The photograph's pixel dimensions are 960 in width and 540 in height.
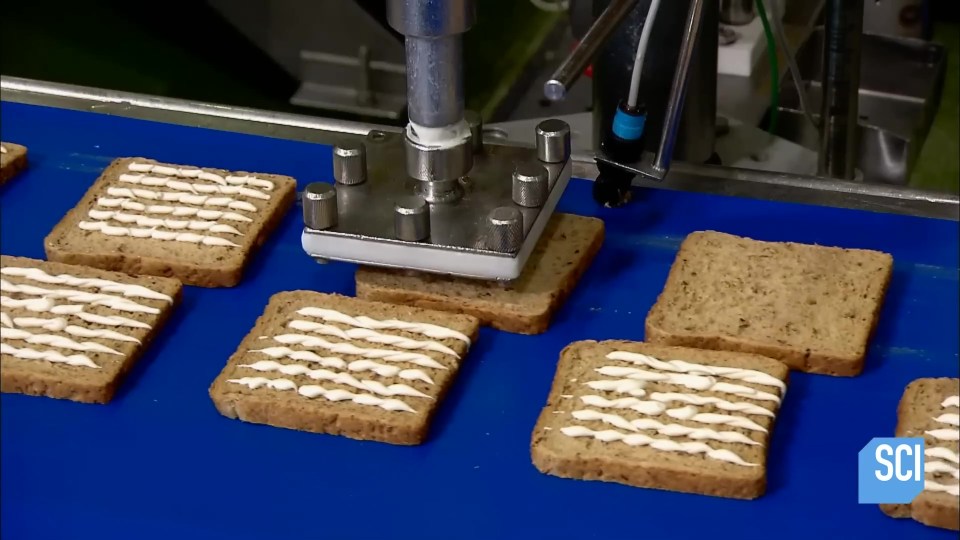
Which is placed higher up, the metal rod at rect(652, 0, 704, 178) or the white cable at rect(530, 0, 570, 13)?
the metal rod at rect(652, 0, 704, 178)

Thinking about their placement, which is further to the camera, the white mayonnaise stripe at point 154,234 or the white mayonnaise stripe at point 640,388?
the white mayonnaise stripe at point 154,234

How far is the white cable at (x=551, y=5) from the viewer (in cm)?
273

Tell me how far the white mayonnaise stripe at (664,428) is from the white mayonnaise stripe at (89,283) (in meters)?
0.50

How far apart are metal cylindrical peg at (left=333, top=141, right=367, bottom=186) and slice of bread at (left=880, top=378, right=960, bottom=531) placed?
2.10 ft

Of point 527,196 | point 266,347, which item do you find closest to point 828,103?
point 527,196

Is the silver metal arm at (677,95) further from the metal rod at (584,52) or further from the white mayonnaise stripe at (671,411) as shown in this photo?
the white mayonnaise stripe at (671,411)

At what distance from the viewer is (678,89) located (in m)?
1.56

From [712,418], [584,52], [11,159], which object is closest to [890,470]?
[712,418]

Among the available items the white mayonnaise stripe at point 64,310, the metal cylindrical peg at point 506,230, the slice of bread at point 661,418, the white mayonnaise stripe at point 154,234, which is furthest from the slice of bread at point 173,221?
the slice of bread at point 661,418

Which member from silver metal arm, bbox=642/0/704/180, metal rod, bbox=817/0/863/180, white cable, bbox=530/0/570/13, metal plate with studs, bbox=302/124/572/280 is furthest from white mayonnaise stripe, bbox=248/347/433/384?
white cable, bbox=530/0/570/13

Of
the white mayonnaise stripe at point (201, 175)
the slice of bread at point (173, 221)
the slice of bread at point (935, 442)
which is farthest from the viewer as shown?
the white mayonnaise stripe at point (201, 175)

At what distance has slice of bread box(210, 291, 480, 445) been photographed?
4.45 ft

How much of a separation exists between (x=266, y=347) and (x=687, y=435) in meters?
0.45

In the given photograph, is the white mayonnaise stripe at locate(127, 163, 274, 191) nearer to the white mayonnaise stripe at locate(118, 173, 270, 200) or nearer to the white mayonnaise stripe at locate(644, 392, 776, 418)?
the white mayonnaise stripe at locate(118, 173, 270, 200)
